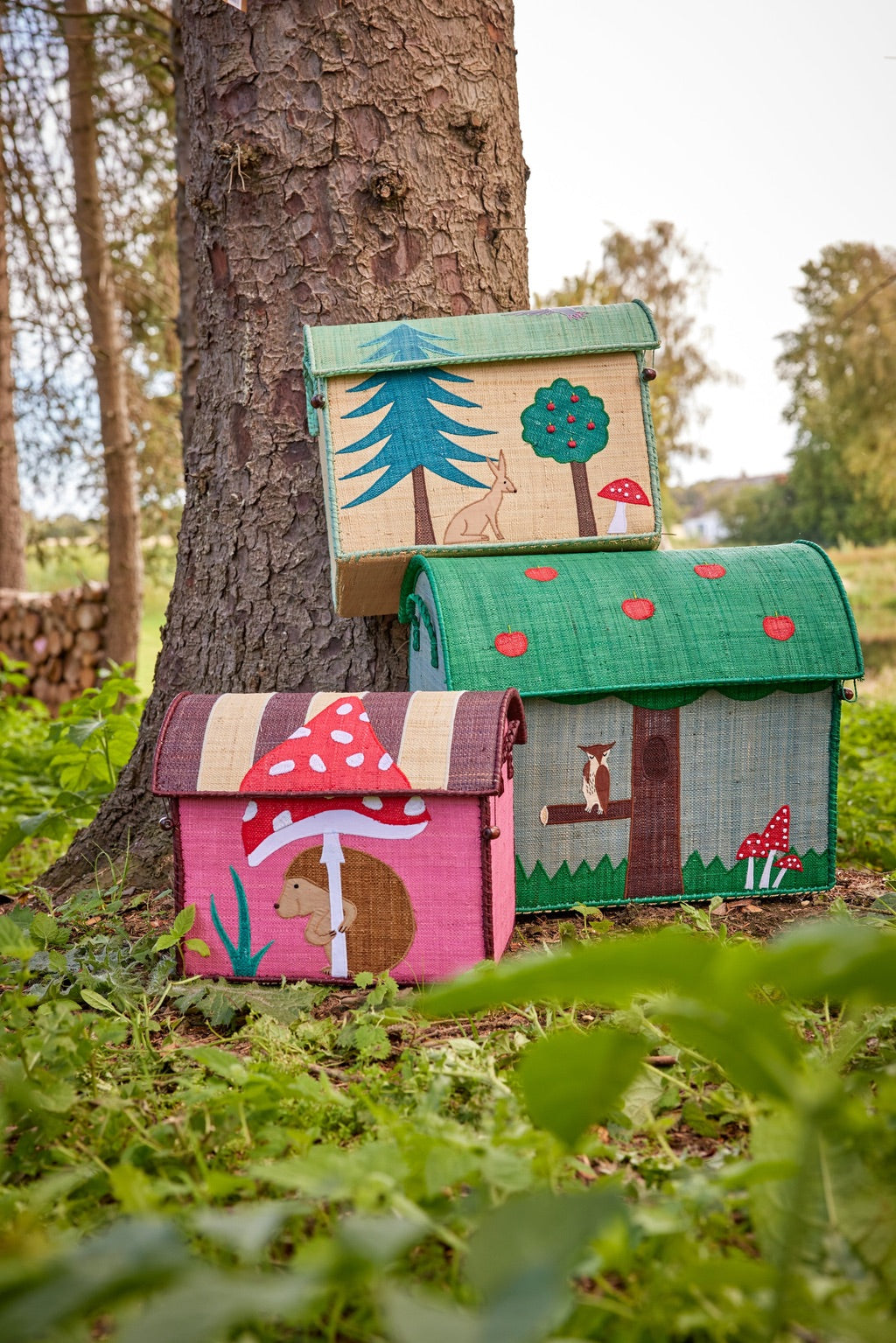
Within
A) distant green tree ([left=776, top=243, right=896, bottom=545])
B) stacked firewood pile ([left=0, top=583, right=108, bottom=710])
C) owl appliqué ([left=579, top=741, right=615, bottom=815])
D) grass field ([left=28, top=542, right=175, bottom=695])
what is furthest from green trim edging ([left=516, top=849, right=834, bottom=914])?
distant green tree ([left=776, top=243, right=896, bottom=545])

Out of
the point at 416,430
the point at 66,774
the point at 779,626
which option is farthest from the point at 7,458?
the point at 779,626

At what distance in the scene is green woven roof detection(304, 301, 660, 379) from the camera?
2094 mm

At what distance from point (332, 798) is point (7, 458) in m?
6.59

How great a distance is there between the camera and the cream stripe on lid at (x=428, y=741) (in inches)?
64.4

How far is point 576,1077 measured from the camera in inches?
30.9

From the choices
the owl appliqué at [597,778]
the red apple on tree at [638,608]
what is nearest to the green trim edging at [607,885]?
the owl appliqué at [597,778]

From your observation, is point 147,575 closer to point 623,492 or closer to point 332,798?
point 623,492

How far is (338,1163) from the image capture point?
0.93 m

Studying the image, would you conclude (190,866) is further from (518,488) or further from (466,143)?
(466,143)

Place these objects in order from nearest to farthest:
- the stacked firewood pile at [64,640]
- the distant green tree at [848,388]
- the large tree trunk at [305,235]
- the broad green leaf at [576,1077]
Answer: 1. the broad green leaf at [576,1077]
2. the large tree trunk at [305,235]
3. the stacked firewood pile at [64,640]
4. the distant green tree at [848,388]

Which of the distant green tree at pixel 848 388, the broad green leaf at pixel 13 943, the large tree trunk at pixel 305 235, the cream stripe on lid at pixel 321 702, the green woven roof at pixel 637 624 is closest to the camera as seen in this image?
the broad green leaf at pixel 13 943

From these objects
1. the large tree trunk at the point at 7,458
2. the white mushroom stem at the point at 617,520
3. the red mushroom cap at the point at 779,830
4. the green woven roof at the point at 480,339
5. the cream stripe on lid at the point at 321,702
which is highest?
the large tree trunk at the point at 7,458

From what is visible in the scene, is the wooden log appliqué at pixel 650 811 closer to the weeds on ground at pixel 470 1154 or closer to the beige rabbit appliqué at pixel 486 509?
the weeds on ground at pixel 470 1154

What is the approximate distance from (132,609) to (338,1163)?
6.06 metres
